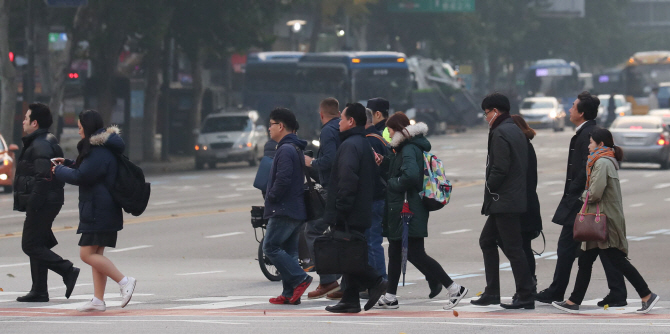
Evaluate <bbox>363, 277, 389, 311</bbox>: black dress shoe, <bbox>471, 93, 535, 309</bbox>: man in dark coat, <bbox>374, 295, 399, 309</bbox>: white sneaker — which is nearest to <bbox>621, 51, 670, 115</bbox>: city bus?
<bbox>471, 93, 535, 309</bbox>: man in dark coat

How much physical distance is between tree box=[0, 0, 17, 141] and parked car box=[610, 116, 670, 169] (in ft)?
51.5

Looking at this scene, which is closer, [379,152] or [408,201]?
[408,201]

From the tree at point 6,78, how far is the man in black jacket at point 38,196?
20.5m

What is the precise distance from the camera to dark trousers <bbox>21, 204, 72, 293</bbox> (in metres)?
9.49

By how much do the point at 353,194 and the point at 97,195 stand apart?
1.98 metres

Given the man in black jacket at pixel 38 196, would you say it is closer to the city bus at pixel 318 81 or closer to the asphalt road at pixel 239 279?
the asphalt road at pixel 239 279

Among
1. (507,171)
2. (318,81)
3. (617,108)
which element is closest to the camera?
(507,171)

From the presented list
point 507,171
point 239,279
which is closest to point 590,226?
point 507,171

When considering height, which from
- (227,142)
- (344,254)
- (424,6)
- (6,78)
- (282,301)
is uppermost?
(424,6)

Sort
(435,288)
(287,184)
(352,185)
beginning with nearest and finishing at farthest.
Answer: (352,185)
(287,184)
(435,288)

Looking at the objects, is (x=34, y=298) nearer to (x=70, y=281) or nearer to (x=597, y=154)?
(x=70, y=281)

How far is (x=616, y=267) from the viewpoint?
8906mm

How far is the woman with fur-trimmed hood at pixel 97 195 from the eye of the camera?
28.9 ft

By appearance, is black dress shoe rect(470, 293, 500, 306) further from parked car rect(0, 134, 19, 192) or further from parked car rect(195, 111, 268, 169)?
parked car rect(195, 111, 268, 169)
